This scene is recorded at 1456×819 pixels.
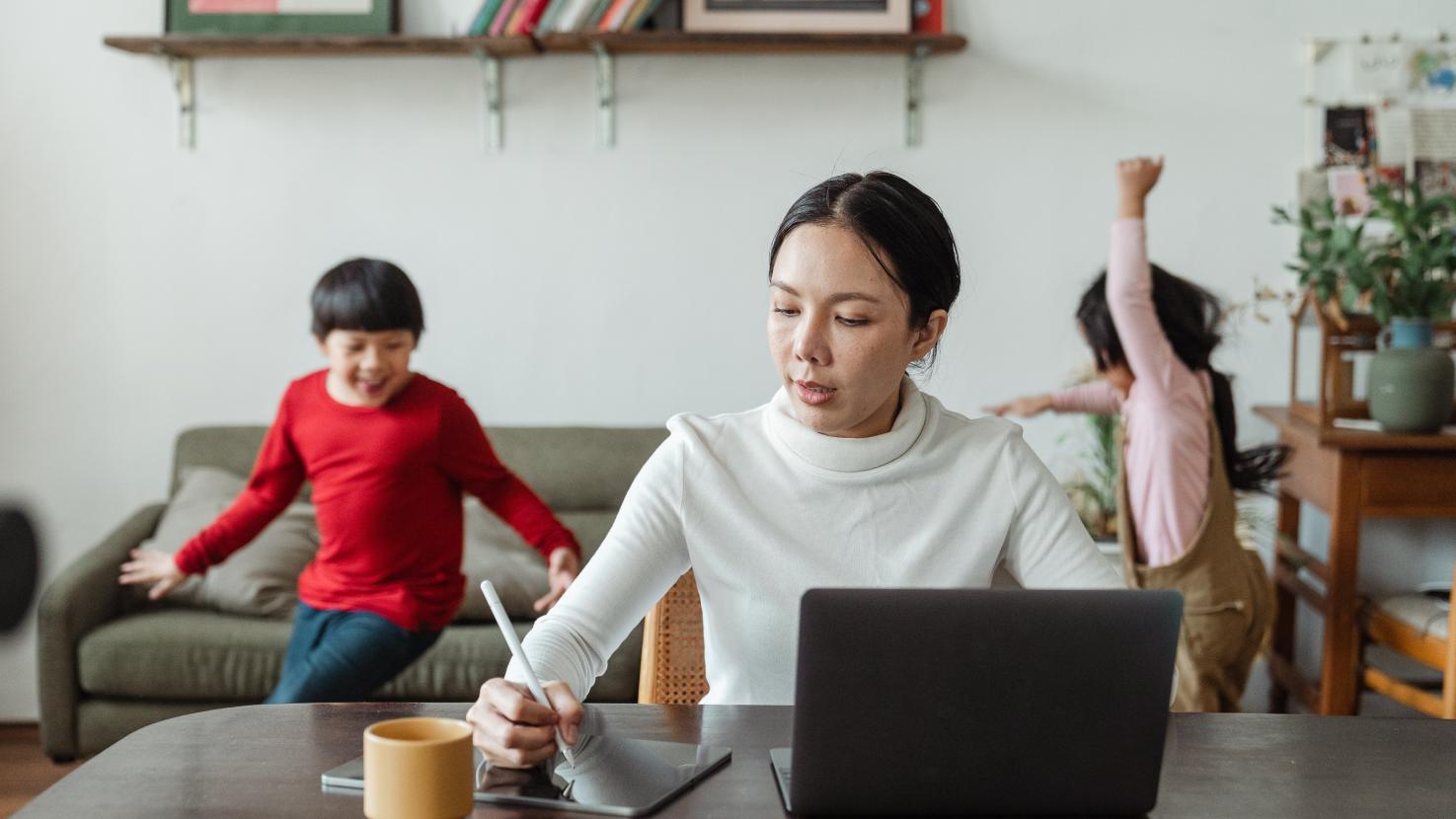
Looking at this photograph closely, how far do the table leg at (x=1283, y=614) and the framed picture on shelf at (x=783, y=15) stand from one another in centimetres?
148

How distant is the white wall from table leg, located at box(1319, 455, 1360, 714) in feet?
2.00

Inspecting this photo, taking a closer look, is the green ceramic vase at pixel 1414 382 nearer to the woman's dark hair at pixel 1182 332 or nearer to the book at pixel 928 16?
the woman's dark hair at pixel 1182 332

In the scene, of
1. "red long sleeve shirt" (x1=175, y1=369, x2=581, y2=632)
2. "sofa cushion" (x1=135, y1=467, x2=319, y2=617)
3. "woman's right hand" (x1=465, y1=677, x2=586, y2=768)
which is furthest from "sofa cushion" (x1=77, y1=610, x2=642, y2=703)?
"woman's right hand" (x1=465, y1=677, x2=586, y2=768)

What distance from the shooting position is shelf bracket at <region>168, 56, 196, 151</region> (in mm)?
3219

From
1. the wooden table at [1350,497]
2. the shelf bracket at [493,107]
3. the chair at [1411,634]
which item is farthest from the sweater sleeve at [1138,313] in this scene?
the shelf bracket at [493,107]

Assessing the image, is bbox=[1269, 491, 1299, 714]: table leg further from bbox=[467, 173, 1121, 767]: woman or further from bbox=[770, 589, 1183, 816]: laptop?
bbox=[770, 589, 1183, 816]: laptop

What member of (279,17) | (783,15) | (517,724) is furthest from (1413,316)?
(279,17)

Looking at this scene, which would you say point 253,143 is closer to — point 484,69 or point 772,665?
point 484,69

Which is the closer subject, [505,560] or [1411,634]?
[1411,634]

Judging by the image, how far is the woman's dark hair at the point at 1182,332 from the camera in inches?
98.8

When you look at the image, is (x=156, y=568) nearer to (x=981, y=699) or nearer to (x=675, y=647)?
(x=675, y=647)

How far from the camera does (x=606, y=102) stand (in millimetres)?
3240

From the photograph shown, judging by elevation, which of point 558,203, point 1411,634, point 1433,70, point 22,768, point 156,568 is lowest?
point 22,768

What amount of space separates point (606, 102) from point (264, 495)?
58.4 inches
